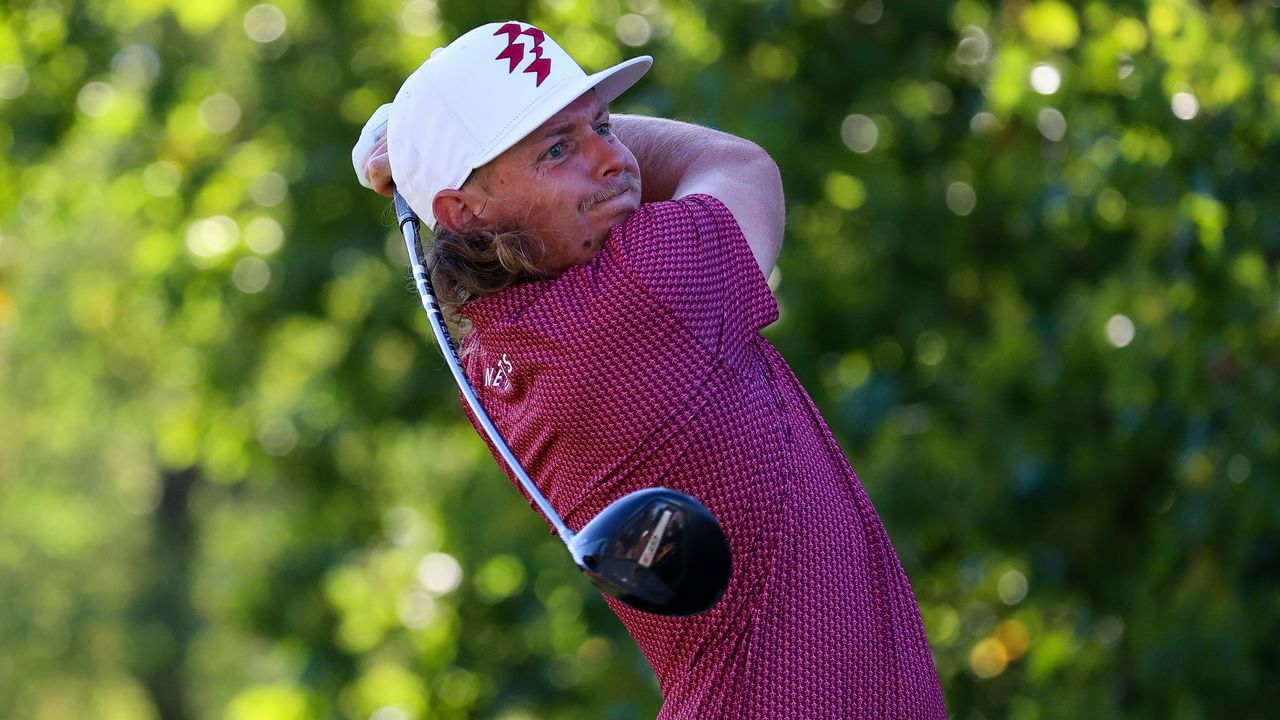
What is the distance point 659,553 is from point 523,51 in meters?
0.81

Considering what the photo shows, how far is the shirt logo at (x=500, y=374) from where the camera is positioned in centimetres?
226

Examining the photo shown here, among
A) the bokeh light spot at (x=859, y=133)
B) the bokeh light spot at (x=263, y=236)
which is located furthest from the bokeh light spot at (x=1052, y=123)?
the bokeh light spot at (x=263, y=236)

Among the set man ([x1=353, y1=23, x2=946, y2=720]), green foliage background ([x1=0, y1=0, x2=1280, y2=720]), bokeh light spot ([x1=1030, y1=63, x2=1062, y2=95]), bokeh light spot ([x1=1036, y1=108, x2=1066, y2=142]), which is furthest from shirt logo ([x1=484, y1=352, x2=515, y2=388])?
bokeh light spot ([x1=1036, y1=108, x2=1066, y2=142])

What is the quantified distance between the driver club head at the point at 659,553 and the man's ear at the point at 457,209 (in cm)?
62

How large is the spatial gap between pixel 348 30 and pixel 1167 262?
4.02 m

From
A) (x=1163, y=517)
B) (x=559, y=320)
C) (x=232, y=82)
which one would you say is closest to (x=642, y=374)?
(x=559, y=320)

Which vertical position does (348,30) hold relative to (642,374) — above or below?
below

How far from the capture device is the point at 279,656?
711 cm

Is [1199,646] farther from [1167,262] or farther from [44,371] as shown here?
[44,371]

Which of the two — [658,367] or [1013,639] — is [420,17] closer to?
[1013,639]

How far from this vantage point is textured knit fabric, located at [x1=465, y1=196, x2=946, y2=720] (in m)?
2.13

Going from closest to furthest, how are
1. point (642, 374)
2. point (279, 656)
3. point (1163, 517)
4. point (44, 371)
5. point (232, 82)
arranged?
1. point (642, 374)
2. point (1163, 517)
3. point (279, 656)
4. point (232, 82)
5. point (44, 371)

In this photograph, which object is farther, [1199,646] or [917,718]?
[1199,646]

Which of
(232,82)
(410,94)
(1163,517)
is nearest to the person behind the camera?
(410,94)
